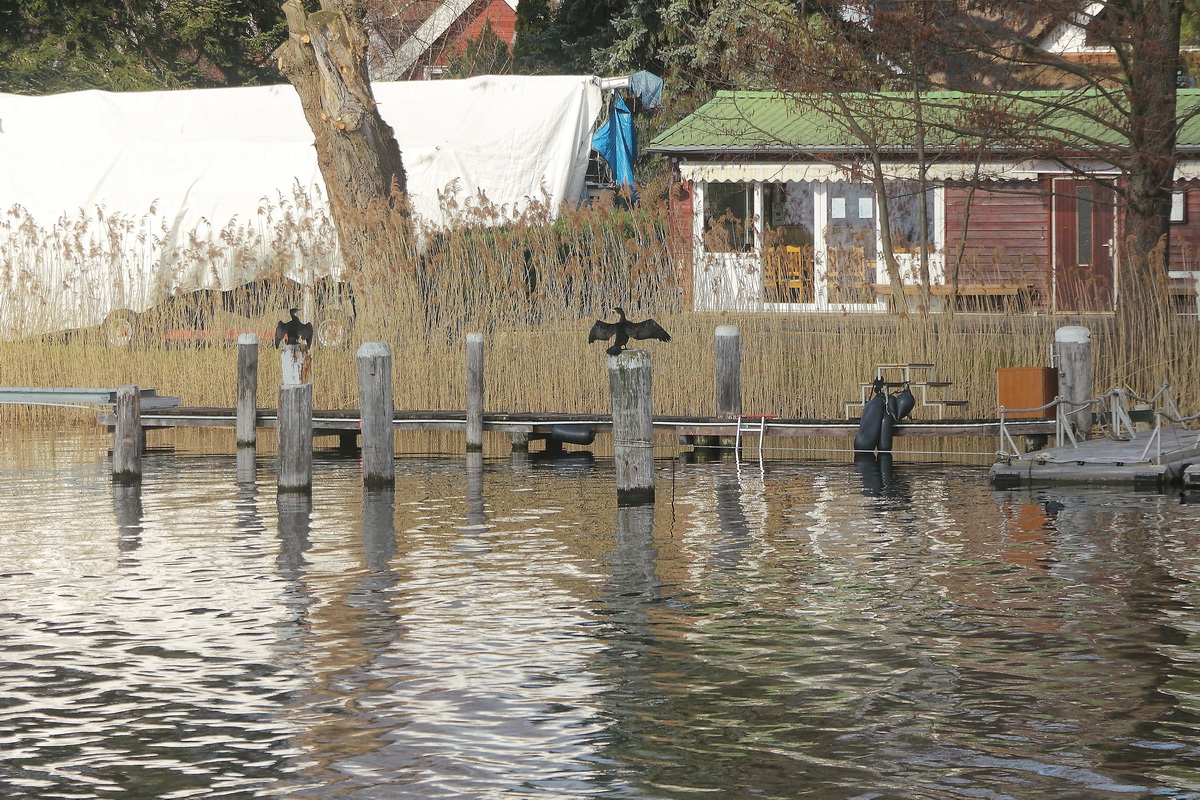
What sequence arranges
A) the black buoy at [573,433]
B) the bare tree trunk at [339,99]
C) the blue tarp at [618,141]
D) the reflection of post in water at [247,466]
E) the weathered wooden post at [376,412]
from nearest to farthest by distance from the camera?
the weathered wooden post at [376,412], the reflection of post in water at [247,466], the black buoy at [573,433], the bare tree trunk at [339,99], the blue tarp at [618,141]

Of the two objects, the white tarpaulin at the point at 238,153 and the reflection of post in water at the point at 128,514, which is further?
the white tarpaulin at the point at 238,153

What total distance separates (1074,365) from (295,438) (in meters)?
6.63

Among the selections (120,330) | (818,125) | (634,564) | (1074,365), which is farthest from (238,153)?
(634,564)

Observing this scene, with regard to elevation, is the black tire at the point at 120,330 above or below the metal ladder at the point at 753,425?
above

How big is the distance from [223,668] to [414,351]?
10834mm

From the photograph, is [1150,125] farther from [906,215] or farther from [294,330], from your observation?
[906,215]

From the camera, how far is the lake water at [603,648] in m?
6.54

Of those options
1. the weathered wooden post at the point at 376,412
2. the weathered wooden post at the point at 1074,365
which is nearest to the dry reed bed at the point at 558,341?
the weathered wooden post at the point at 1074,365

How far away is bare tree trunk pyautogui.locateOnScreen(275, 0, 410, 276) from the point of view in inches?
932

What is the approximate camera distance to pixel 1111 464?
1437 cm

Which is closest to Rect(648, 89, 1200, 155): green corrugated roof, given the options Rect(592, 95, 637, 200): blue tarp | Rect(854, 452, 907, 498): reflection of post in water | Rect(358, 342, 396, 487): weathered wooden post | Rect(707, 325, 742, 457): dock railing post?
Rect(592, 95, 637, 200): blue tarp

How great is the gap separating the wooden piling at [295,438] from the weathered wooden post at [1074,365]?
6.38 m

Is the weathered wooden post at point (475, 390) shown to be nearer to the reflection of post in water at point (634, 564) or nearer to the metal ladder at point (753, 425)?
the metal ladder at point (753, 425)

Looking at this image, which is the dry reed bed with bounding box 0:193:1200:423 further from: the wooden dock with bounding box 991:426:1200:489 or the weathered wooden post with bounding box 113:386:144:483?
the weathered wooden post with bounding box 113:386:144:483
